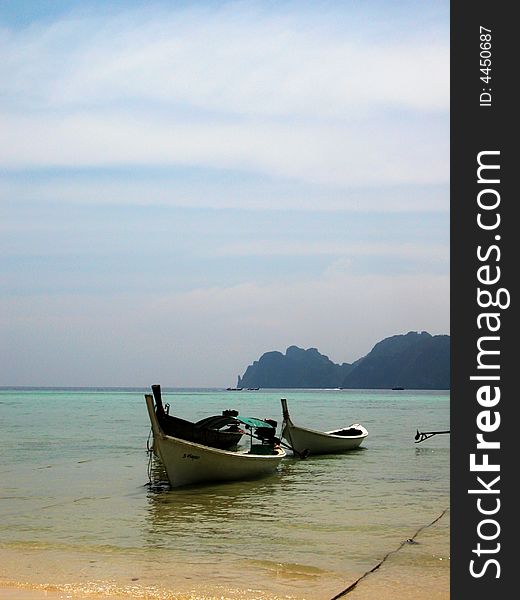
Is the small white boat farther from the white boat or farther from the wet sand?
the wet sand

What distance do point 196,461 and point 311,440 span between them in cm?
1295

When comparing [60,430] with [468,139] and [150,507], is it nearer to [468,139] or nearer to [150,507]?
[150,507]

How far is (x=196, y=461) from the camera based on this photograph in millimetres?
21453

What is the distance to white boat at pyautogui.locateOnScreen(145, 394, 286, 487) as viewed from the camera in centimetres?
2078

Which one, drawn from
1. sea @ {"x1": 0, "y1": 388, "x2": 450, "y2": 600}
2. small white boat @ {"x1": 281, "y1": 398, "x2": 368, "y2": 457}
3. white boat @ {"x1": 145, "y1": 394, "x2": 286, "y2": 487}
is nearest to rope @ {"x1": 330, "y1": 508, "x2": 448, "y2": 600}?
sea @ {"x1": 0, "y1": 388, "x2": 450, "y2": 600}

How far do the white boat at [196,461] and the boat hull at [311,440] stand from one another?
9.07m

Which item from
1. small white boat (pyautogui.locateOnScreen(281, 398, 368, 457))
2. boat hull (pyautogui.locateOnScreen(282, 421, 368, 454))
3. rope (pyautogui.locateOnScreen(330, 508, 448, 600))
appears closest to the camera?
rope (pyautogui.locateOnScreen(330, 508, 448, 600))

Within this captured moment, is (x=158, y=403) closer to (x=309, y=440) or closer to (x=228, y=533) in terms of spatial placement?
(x=228, y=533)

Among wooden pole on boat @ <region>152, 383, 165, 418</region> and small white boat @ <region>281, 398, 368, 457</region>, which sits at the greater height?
wooden pole on boat @ <region>152, 383, 165, 418</region>

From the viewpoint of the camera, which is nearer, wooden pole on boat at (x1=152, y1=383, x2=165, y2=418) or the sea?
the sea

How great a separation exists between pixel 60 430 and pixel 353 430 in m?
25.0

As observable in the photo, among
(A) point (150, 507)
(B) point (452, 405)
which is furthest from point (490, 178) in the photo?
(A) point (150, 507)

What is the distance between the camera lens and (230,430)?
30.8 m

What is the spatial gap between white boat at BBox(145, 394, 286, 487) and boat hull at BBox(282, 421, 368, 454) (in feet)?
29.8
